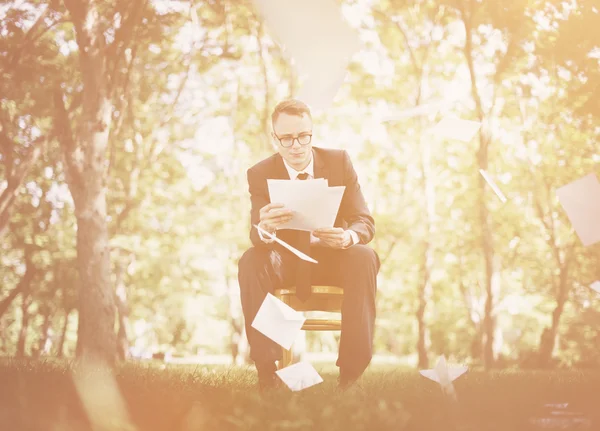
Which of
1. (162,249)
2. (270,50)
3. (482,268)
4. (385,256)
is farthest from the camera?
(482,268)

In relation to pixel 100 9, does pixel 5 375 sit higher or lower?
lower

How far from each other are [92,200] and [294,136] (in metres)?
3.40

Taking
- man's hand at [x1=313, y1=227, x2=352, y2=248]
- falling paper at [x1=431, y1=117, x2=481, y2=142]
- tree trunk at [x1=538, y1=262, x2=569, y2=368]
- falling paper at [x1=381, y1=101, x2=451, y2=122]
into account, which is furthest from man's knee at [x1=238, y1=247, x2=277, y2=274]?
tree trunk at [x1=538, y1=262, x2=569, y2=368]

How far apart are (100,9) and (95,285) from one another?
99.8 inches

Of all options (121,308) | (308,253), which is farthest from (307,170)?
(121,308)

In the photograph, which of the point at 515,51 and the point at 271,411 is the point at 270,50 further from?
the point at 271,411

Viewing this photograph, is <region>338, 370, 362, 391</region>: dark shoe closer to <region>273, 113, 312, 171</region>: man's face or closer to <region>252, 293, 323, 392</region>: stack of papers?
<region>252, 293, 323, 392</region>: stack of papers

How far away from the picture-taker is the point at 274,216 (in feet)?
10.2

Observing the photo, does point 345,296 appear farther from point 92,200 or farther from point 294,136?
point 92,200

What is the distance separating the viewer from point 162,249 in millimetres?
13758

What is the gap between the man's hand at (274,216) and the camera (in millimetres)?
3092

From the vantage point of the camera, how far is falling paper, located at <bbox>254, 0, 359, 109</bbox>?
15.8ft

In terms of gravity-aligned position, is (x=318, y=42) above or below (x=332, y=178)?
above

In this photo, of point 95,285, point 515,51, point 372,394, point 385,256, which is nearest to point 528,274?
point 385,256
